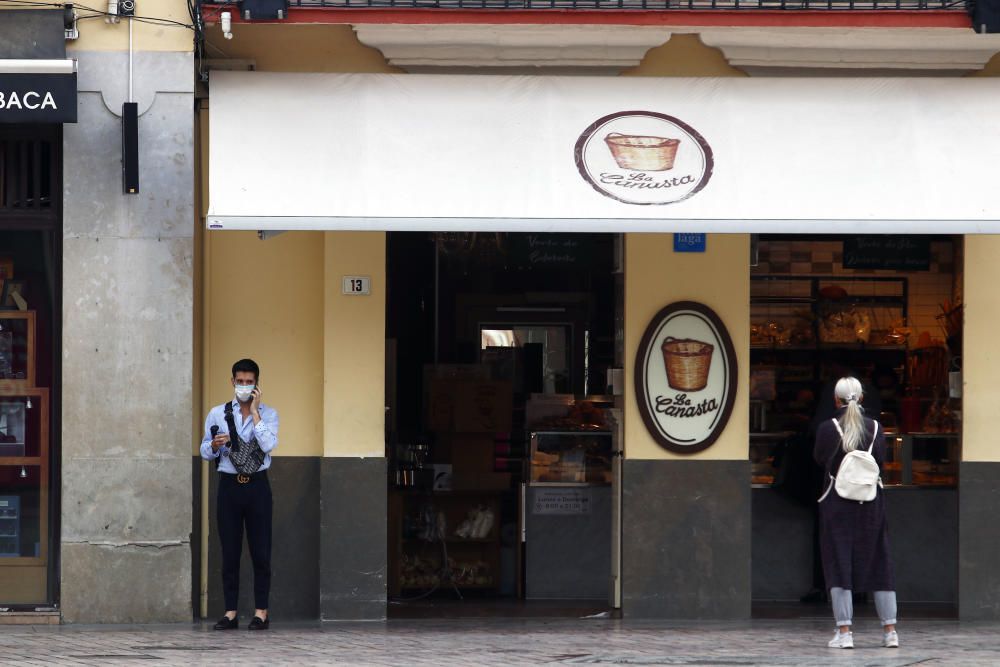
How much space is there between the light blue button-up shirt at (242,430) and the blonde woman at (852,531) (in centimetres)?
357

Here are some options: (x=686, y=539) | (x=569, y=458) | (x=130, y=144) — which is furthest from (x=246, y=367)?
(x=686, y=539)

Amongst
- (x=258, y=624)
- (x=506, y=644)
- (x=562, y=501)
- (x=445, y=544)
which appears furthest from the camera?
(x=445, y=544)

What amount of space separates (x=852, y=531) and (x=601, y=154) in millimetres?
2955

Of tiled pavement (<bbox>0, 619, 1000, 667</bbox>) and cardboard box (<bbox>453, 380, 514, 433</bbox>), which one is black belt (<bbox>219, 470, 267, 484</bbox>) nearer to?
tiled pavement (<bbox>0, 619, 1000, 667</bbox>)

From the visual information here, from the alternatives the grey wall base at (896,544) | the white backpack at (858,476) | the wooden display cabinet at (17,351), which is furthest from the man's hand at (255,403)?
the grey wall base at (896,544)

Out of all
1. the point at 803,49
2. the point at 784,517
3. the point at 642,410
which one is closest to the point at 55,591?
the point at 642,410

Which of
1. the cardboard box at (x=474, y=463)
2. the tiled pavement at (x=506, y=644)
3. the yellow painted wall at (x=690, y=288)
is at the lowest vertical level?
the tiled pavement at (x=506, y=644)

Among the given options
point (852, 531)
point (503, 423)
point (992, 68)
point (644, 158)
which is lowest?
point (852, 531)

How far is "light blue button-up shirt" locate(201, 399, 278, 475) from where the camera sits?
10836 millimetres

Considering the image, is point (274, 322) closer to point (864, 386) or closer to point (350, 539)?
point (350, 539)

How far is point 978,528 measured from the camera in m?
11.7

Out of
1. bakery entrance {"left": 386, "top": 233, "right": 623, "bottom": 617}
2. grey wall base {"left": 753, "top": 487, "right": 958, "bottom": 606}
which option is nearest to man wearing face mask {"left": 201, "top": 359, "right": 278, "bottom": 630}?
bakery entrance {"left": 386, "top": 233, "right": 623, "bottom": 617}

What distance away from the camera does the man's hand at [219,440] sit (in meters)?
10.8

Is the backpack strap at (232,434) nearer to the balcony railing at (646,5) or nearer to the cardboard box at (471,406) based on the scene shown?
the balcony railing at (646,5)
